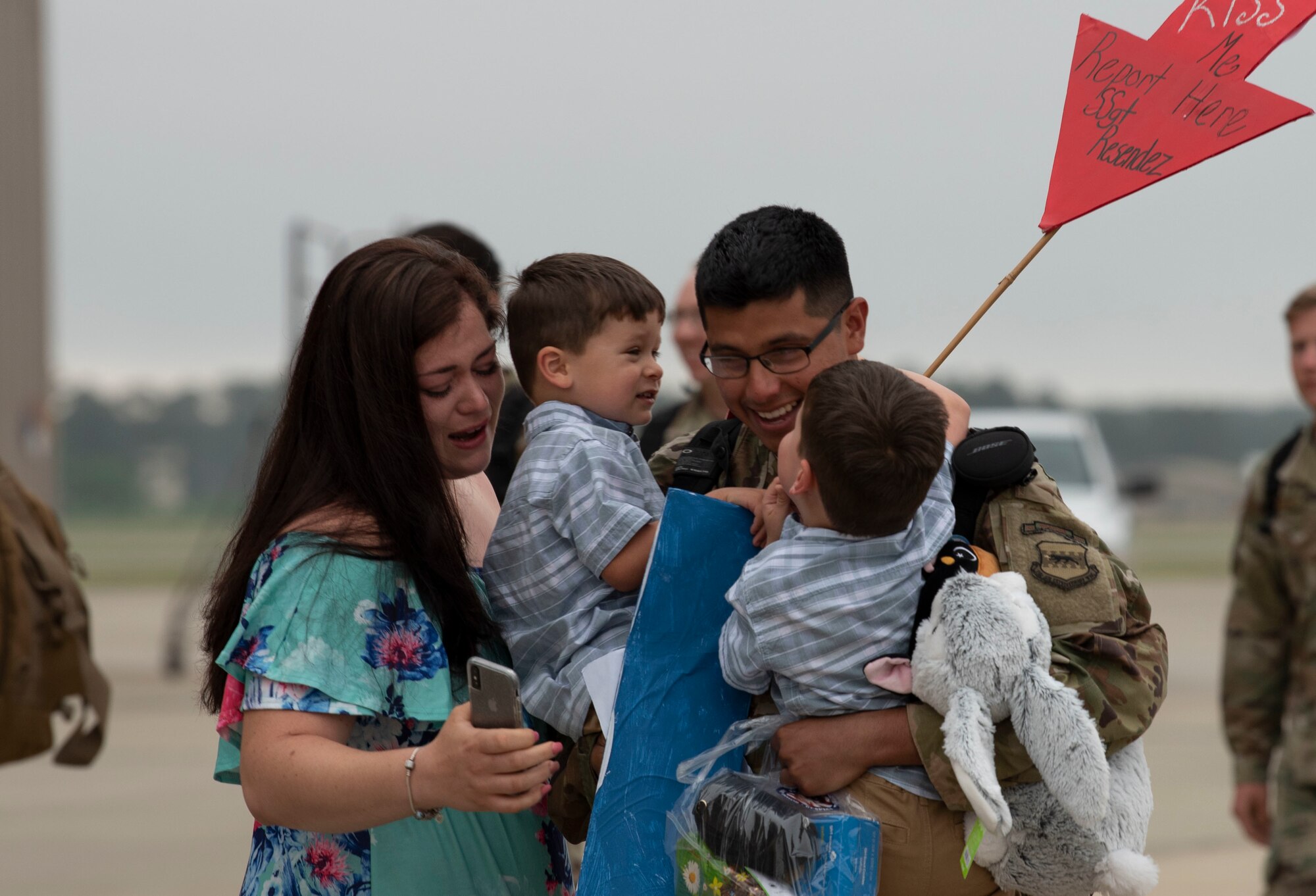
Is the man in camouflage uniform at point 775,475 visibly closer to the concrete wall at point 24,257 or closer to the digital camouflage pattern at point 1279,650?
the digital camouflage pattern at point 1279,650

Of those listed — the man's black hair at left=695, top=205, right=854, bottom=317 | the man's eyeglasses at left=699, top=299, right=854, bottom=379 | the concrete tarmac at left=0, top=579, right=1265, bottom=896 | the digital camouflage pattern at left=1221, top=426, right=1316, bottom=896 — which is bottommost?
the concrete tarmac at left=0, top=579, right=1265, bottom=896

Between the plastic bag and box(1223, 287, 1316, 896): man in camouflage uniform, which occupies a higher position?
the plastic bag

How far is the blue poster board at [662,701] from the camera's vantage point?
2.14 m

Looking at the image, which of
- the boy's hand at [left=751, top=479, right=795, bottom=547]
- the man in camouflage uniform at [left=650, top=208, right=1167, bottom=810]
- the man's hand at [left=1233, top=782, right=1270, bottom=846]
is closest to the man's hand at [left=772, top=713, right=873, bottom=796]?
the man in camouflage uniform at [left=650, top=208, right=1167, bottom=810]

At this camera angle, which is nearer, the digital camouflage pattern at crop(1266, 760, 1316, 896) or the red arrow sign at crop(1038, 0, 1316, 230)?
the red arrow sign at crop(1038, 0, 1316, 230)

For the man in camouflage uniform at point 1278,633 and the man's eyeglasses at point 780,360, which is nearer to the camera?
the man's eyeglasses at point 780,360

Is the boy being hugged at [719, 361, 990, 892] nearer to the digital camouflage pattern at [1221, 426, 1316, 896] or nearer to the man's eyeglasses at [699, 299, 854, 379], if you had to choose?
the man's eyeglasses at [699, 299, 854, 379]

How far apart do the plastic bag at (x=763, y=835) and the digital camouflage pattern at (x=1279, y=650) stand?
8.52ft

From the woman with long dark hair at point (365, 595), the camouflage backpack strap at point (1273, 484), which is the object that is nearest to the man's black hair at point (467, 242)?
the woman with long dark hair at point (365, 595)

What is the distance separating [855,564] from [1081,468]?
1111 cm

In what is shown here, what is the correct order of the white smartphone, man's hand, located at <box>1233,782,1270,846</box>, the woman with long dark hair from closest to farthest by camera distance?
the white smartphone
the woman with long dark hair
man's hand, located at <box>1233,782,1270,846</box>

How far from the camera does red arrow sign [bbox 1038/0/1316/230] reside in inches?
91.1

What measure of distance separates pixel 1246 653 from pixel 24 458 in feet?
20.1

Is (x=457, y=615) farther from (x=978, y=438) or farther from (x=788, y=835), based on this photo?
(x=978, y=438)
